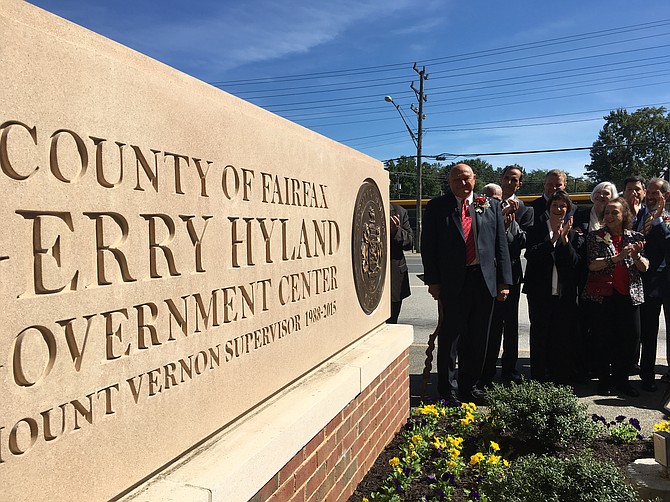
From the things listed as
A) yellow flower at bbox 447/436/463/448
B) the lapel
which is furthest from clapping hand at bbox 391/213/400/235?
yellow flower at bbox 447/436/463/448

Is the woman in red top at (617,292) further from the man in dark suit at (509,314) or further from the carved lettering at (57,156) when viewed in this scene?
the carved lettering at (57,156)

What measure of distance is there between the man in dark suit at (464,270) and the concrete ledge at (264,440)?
4.30 feet

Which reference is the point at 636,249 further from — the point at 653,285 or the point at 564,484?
the point at 564,484

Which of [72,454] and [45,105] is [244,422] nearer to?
[72,454]

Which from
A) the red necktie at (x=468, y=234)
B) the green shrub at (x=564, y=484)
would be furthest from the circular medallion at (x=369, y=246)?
the green shrub at (x=564, y=484)

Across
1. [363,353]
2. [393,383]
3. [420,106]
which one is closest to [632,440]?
[393,383]

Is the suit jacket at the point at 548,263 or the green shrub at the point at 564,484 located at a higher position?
the suit jacket at the point at 548,263

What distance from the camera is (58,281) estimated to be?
132cm

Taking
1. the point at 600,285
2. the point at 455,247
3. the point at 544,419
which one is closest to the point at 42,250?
the point at 544,419

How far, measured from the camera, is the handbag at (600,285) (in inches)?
189

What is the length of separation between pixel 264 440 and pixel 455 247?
2671 mm

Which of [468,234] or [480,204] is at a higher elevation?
[480,204]

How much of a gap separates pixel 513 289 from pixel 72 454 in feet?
13.9

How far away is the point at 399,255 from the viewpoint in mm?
5145
